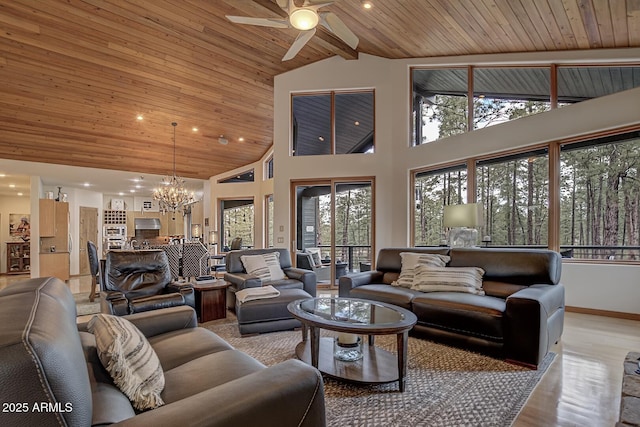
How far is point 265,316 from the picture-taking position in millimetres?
3711

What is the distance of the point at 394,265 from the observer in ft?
14.5

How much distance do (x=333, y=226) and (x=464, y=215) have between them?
2.91 m

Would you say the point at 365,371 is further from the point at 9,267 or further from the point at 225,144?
the point at 9,267

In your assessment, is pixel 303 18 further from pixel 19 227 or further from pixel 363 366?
pixel 19 227

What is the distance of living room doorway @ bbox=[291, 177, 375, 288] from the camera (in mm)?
6449

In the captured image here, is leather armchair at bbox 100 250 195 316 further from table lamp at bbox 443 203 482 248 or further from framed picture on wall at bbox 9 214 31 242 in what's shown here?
framed picture on wall at bbox 9 214 31 242

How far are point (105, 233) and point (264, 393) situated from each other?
12.5 metres

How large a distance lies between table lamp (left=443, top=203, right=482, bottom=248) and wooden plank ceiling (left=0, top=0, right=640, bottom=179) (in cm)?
244

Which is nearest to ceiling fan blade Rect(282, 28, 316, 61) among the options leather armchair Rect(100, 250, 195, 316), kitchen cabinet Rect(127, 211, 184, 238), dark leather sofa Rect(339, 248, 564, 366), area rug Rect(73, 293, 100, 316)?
dark leather sofa Rect(339, 248, 564, 366)

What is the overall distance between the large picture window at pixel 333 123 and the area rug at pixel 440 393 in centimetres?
441

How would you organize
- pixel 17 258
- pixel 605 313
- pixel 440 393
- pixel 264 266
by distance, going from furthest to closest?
pixel 17 258, pixel 264 266, pixel 605 313, pixel 440 393

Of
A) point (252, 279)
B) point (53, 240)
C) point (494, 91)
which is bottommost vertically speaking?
point (252, 279)

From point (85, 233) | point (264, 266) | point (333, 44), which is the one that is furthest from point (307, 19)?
point (85, 233)

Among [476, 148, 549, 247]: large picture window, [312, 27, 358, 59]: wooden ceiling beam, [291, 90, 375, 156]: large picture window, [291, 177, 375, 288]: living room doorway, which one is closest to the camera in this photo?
[476, 148, 549, 247]: large picture window
